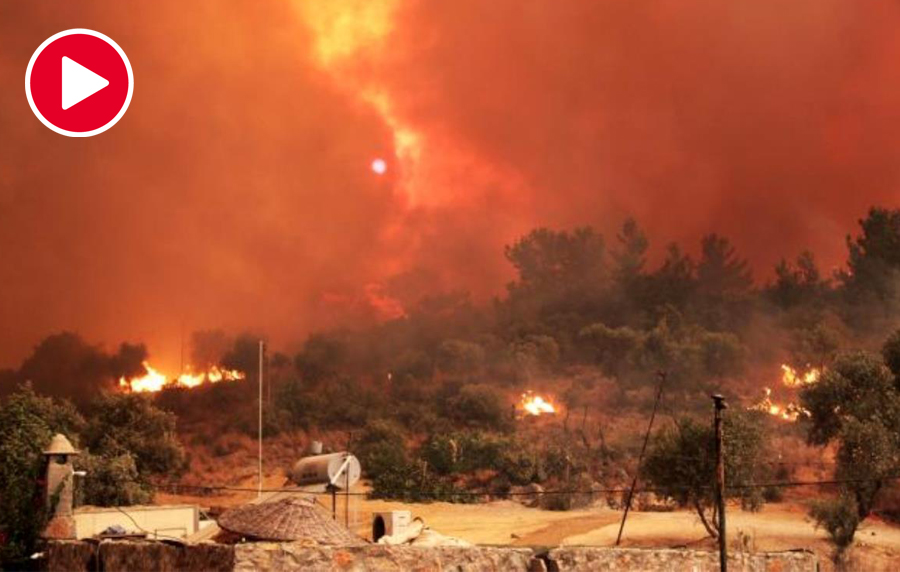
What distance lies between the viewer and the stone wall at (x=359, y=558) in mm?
12430

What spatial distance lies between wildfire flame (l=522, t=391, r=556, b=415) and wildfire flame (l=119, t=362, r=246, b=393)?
24.4m

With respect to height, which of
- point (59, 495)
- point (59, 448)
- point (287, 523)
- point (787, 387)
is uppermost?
point (787, 387)

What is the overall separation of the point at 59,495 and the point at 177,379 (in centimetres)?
6531

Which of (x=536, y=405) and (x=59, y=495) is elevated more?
(x=536, y=405)

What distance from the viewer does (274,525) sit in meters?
14.3

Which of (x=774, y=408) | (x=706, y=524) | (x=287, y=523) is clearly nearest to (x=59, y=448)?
(x=287, y=523)

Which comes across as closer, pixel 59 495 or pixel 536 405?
pixel 59 495

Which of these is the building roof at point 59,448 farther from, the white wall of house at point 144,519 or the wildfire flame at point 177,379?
the wildfire flame at point 177,379

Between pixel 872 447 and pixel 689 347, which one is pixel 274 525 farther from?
pixel 689 347

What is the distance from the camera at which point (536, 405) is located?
2872 inches

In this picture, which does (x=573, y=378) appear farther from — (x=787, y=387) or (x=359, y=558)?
(x=359, y=558)

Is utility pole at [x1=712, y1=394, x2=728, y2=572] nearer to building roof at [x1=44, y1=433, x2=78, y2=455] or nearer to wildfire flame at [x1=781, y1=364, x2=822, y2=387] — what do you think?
building roof at [x1=44, y1=433, x2=78, y2=455]

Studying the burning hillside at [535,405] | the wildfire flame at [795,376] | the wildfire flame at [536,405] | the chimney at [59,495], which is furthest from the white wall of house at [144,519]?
the wildfire flame at [795,376]

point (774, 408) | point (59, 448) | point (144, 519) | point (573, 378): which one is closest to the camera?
point (59, 448)
